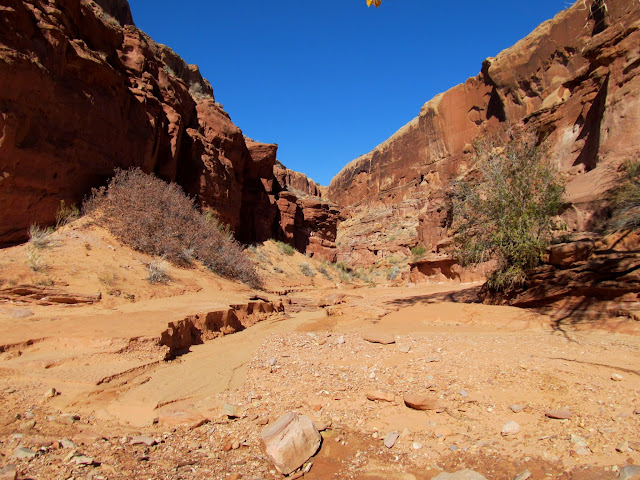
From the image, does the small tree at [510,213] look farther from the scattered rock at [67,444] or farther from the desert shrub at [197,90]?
the desert shrub at [197,90]

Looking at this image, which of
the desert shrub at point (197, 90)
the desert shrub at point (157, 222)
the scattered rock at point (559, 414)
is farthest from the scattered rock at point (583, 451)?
the desert shrub at point (197, 90)

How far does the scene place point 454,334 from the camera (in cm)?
575

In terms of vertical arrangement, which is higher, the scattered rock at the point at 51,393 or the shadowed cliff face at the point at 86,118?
the shadowed cliff face at the point at 86,118

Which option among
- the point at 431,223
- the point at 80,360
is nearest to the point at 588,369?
the point at 80,360

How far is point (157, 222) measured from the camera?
452 inches

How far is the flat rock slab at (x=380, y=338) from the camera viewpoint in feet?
17.2

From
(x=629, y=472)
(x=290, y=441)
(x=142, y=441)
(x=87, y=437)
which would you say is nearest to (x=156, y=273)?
(x=87, y=437)

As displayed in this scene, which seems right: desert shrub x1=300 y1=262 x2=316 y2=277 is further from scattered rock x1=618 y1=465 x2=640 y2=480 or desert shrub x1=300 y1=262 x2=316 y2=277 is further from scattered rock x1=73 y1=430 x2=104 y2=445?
scattered rock x1=618 y1=465 x2=640 y2=480

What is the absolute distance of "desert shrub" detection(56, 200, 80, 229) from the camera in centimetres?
963

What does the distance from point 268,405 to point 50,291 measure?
18.1 ft

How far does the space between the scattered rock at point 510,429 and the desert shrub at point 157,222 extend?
10.2m

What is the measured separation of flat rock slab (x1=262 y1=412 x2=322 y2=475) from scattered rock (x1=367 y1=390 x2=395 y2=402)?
853mm

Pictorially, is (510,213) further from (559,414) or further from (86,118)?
(86,118)

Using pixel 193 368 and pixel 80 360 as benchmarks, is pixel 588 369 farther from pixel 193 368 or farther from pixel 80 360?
pixel 80 360
